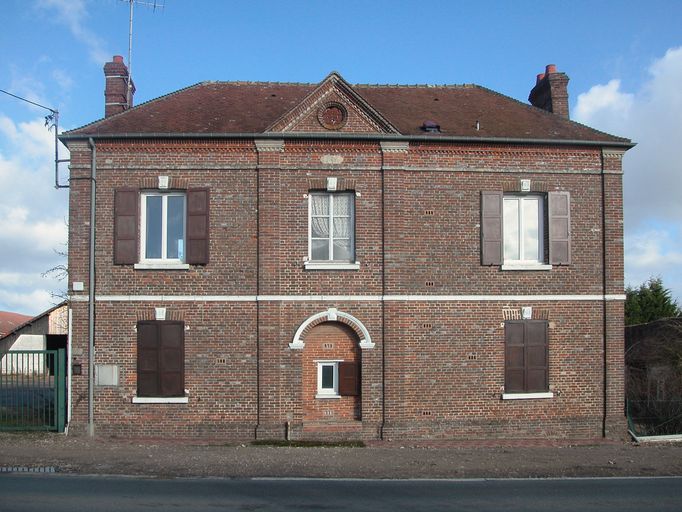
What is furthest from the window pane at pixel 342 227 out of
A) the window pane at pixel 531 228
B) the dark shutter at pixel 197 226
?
the window pane at pixel 531 228

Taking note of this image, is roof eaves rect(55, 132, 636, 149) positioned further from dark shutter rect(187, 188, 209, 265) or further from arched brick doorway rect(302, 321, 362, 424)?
arched brick doorway rect(302, 321, 362, 424)

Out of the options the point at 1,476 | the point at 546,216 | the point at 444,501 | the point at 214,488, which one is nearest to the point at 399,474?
the point at 444,501

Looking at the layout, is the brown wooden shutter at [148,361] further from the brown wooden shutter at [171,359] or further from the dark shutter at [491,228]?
the dark shutter at [491,228]

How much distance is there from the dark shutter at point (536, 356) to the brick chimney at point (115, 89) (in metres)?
11.9

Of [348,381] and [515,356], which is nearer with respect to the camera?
[348,381]

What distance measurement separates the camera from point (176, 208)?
1686 cm

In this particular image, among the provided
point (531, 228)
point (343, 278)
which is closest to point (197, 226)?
point (343, 278)

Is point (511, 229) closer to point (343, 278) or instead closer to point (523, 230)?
point (523, 230)

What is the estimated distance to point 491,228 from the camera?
55.7 ft

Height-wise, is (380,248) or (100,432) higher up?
(380,248)

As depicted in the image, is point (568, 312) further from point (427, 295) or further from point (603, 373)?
point (427, 295)

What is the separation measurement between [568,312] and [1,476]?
41.1 ft

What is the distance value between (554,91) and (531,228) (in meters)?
4.60

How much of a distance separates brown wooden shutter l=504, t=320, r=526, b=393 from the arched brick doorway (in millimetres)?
3542
